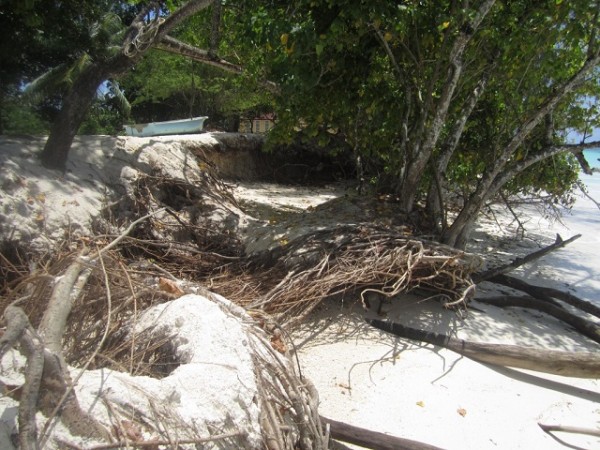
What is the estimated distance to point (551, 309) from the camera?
5082 millimetres

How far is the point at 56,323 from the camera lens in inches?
93.8

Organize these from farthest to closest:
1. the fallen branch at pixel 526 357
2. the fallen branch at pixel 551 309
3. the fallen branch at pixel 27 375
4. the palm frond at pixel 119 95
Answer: the palm frond at pixel 119 95, the fallen branch at pixel 551 309, the fallen branch at pixel 526 357, the fallen branch at pixel 27 375

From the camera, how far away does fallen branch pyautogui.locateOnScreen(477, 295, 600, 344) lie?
466 cm

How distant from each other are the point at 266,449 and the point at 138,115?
22.4m

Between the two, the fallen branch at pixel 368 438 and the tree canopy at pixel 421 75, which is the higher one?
the tree canopy at pixel 421 75

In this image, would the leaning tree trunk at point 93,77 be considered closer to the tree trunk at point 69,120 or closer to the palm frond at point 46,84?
the tree trunk at point 69,120

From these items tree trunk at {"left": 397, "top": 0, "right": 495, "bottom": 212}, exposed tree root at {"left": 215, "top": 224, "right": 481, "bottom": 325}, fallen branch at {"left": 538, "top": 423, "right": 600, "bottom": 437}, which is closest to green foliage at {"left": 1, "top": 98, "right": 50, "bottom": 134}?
exposed tree root at {"left": 215, "top": 224, "right": 481, "bottom": 325}

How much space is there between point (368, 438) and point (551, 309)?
3286 millimetres

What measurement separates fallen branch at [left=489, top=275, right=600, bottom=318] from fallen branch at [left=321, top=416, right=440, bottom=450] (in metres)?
3.38

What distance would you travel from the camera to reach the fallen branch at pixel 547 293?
513 centimetres

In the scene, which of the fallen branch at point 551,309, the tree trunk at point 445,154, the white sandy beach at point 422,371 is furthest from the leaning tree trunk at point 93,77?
the fallen branch at point 551,309

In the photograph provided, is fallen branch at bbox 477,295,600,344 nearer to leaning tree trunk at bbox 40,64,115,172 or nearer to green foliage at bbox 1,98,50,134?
leaning tree trunk at bbox 40,64,115,172

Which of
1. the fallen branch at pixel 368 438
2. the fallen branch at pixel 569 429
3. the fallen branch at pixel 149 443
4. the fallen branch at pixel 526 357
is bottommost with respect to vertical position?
the fallen branch at pixel 569 429

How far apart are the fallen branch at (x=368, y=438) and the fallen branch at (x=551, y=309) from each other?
9.44 ft
